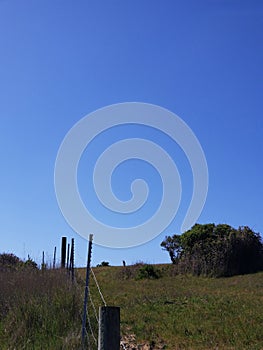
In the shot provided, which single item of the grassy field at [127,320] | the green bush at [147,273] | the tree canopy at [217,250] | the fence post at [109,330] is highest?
the tree canopy at [217,250]

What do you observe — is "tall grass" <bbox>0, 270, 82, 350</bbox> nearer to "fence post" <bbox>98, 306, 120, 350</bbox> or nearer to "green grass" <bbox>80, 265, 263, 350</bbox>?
"green grass" <bbox>80, 265, 263, 350</bbox>

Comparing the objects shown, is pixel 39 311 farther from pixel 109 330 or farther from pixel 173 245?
pixel 173 245

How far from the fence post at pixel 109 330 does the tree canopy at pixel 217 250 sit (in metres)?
26.1

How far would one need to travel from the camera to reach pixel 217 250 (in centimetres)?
3225

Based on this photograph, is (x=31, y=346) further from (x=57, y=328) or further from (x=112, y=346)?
(x=112, y=346)

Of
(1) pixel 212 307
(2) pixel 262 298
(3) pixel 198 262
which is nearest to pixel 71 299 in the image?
(1) pixel 212 307

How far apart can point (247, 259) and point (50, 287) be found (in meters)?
23.1

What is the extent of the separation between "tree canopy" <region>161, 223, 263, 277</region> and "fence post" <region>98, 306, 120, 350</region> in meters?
26.1

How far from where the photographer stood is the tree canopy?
31.2m

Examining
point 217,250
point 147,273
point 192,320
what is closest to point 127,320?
point 192,320

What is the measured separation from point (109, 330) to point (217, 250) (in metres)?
28.0

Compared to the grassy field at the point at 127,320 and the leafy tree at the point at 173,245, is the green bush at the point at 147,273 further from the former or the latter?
the grassy field at the point at 127,320

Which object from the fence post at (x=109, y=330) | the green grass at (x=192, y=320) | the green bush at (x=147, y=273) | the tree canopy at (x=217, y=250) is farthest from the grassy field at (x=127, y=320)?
the tree canopy at (x=217, y=250)

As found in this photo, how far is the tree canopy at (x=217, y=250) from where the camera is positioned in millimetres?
31250
